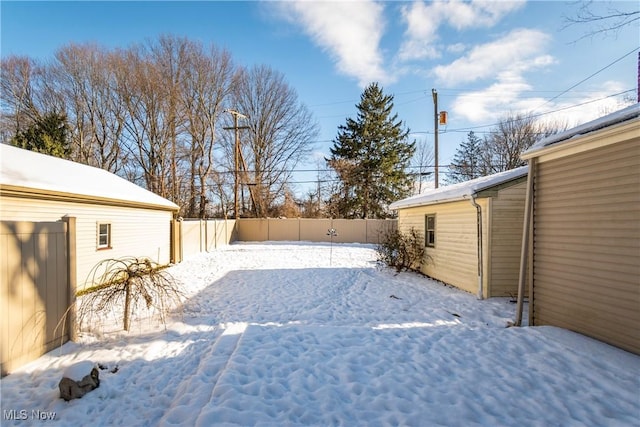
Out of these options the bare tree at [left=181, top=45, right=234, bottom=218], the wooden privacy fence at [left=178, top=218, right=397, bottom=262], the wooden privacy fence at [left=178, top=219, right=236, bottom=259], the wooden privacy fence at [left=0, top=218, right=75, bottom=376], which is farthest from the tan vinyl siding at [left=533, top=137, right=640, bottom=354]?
the bare tree at [left=181, top=45, right=234, bottom=218]

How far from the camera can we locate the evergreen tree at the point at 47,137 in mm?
15875

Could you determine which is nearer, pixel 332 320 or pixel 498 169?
pixel 332 320

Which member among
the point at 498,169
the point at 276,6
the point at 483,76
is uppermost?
the point at 276,6

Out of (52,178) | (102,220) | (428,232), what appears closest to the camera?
(52,178)

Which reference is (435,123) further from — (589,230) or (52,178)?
(52,178)

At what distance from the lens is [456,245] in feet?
24.4

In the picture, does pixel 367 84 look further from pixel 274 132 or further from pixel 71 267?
pixel 71 267

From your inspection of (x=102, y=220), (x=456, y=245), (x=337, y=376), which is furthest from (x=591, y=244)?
(x=102, y=220)

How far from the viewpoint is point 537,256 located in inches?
174

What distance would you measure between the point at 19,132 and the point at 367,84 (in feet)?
81.0

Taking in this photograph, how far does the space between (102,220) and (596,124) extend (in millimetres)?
10500

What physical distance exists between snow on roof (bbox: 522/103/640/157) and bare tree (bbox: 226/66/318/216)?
20657 millimetres

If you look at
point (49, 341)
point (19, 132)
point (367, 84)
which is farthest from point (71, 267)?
point (367, 84)

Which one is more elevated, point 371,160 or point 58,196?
point 371,160
